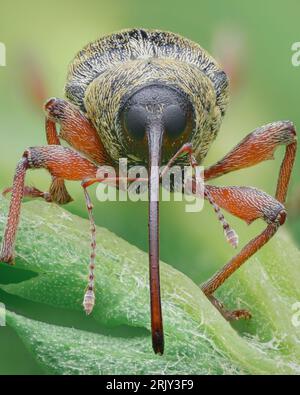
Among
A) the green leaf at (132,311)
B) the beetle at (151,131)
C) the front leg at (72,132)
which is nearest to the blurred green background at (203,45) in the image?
the front leg at (72,132)

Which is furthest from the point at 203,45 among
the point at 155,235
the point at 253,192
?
the point at 155,235

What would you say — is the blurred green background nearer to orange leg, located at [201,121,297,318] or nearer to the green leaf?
orange leg, located at [201,121,297,318]


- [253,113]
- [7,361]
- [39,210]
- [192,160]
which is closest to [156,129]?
[192,160]

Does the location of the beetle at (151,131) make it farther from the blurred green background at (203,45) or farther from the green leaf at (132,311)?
the blurred green background at (203,45)

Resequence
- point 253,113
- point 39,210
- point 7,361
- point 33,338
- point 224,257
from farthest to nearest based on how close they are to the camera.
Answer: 1. point 253,113
2. point 224,257
3. point 39,210
4. point 7,361
5. point 33,338

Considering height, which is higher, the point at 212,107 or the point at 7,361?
the point at 212,107
